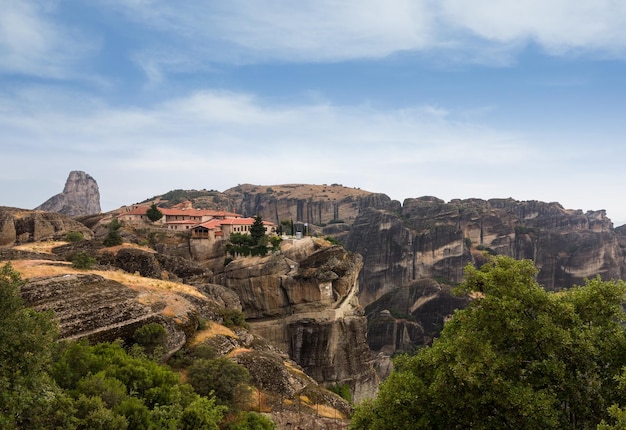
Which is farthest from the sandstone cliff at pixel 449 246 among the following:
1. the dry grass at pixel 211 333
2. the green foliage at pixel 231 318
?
the dry grass at pixel 211 333

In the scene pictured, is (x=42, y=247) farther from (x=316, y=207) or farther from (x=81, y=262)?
(x=316, y=207)

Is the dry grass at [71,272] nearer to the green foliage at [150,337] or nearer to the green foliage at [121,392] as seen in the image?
the green foliage at [150,337]

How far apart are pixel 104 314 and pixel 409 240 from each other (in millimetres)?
115819

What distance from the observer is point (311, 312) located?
63.8 meters

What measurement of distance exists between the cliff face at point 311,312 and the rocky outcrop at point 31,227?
2610cm

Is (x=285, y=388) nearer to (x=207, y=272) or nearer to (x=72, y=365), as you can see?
(x=72, y=365)

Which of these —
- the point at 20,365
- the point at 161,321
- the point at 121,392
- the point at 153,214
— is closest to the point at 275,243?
the point at 153,214

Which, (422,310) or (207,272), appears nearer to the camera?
(207,272)

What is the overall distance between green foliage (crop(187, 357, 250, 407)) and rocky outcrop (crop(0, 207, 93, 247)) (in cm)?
4222

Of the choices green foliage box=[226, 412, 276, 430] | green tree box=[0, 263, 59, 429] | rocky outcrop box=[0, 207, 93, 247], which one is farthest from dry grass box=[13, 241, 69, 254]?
green tree box=[0, 263, 59, 429]

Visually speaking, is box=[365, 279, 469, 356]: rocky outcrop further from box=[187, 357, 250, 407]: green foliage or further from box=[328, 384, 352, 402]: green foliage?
box=[187, 357, 250, 407]: green foliage

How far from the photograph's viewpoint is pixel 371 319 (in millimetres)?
111562

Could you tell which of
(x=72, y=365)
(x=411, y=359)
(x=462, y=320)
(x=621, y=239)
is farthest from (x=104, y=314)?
(x=621, y=239)

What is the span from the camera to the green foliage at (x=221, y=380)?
91.3 ft
